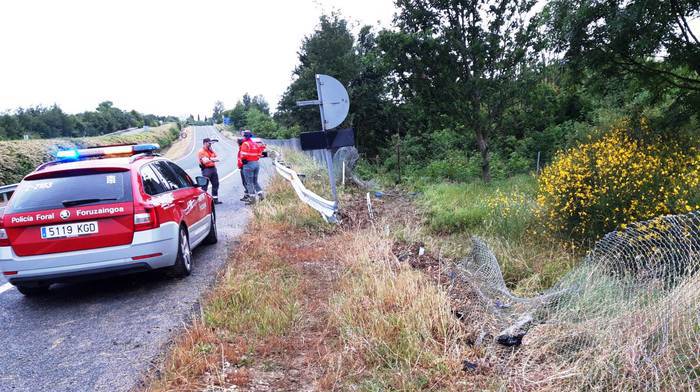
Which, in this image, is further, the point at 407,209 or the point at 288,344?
the point at 407,209

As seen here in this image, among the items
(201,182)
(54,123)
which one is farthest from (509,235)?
(54,123)

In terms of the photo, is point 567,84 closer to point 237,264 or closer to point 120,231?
point 237,264

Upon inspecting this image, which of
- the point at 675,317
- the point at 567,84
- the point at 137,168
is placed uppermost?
the point at 567,84

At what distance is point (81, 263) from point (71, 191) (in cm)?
77

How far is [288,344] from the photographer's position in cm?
371

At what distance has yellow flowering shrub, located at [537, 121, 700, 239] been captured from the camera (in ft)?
17.6

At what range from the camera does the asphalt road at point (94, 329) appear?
3.46 meters

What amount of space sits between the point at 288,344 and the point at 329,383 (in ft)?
2.45

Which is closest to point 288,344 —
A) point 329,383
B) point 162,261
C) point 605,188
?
point 329,383

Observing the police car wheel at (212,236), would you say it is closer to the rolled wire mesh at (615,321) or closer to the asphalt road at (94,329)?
the asphalt road at (94,329)

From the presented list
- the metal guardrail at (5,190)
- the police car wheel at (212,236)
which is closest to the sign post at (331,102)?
the police car wheel at (212,236)

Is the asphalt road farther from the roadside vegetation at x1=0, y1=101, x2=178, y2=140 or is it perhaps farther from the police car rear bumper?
the roadside vegetation at x1=0, y1=101, x2=178, y2=140

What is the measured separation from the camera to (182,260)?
557 cm

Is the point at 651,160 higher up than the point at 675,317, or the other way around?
the point at 651,160
